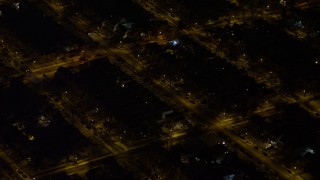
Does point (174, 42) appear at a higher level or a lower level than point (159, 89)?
higher

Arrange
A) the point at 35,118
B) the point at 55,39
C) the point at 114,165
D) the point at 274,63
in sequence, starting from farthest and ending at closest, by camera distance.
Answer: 1. the point at 55,39
2. the point at 274,63
3. the point at 35,118
4. the point at 114,165

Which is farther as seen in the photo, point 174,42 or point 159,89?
point 174,42

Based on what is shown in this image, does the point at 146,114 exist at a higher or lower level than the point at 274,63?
lower

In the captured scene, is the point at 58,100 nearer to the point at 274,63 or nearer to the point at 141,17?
the point at 141,17

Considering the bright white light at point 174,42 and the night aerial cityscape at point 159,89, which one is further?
the bright white light at point 174,42

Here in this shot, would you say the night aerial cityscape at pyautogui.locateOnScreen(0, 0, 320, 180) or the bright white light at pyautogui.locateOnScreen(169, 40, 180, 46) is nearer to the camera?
the night aerial cityscape at pyautogui.locateOnScreen(0, 0, 320, 180)

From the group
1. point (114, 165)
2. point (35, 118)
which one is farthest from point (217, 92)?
point (35, 118)

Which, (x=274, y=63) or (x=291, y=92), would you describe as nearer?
(x=291, y=92)

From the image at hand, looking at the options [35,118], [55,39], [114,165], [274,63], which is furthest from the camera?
[55,39]
